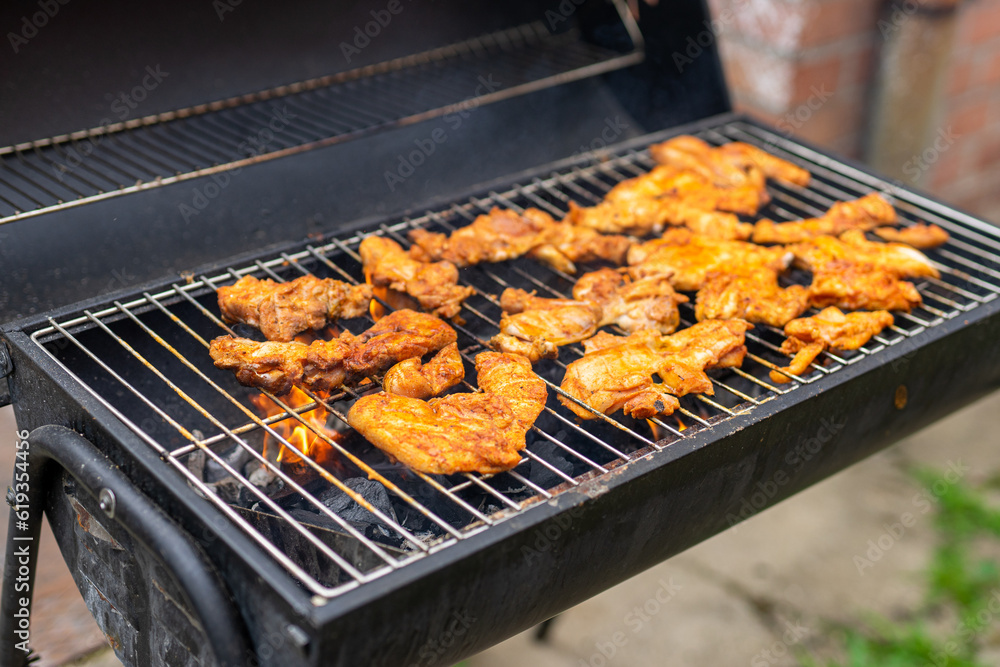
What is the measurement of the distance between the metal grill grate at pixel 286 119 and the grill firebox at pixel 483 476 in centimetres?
45

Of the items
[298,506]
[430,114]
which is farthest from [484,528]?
[430,114]

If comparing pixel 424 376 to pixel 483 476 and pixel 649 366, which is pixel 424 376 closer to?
pixel 483 476

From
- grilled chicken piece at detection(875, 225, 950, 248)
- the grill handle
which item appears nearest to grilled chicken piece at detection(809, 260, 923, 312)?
grilled chicken piece at detection(875, 225, 950, 248)

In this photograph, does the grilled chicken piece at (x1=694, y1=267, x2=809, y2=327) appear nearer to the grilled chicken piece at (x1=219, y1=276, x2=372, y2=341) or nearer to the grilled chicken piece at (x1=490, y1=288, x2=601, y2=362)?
the grilled chicken piece at (x1=490, y1=288, x2=601, y2=362)

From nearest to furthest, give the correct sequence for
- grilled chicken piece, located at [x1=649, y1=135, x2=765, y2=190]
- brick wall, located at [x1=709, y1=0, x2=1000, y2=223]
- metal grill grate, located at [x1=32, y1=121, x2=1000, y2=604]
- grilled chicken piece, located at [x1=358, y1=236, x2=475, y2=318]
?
metal grill grate, located at [x1=32, y1=121, x2=1000, y2=604] → grilled chicken piece, located at [x1=358, y1=236, x2=475, y2=318] → grilled chicken piece, located at [x1=649, y1=135, x2=765, y2=190] → brick wall, located at [x1=709, y1=0, x2=1000, y2=223]

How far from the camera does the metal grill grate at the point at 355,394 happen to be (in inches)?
78.9

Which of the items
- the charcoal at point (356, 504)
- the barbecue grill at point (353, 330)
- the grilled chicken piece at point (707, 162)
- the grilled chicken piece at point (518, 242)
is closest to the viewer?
the barbecue grill at point (353, 330)

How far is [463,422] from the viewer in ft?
7.22

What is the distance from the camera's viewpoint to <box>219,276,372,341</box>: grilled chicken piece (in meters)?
2.54

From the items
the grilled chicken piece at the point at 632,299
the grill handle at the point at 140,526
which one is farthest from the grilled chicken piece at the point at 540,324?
the grill handle at the point at 140,526

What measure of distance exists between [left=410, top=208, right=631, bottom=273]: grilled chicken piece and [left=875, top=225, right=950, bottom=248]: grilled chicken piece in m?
0.99

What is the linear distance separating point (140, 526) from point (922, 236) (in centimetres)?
274

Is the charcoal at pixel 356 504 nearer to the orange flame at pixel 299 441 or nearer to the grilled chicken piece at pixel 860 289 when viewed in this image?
the orange flame at pixel 299 441

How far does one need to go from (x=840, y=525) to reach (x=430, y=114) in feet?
9.67
